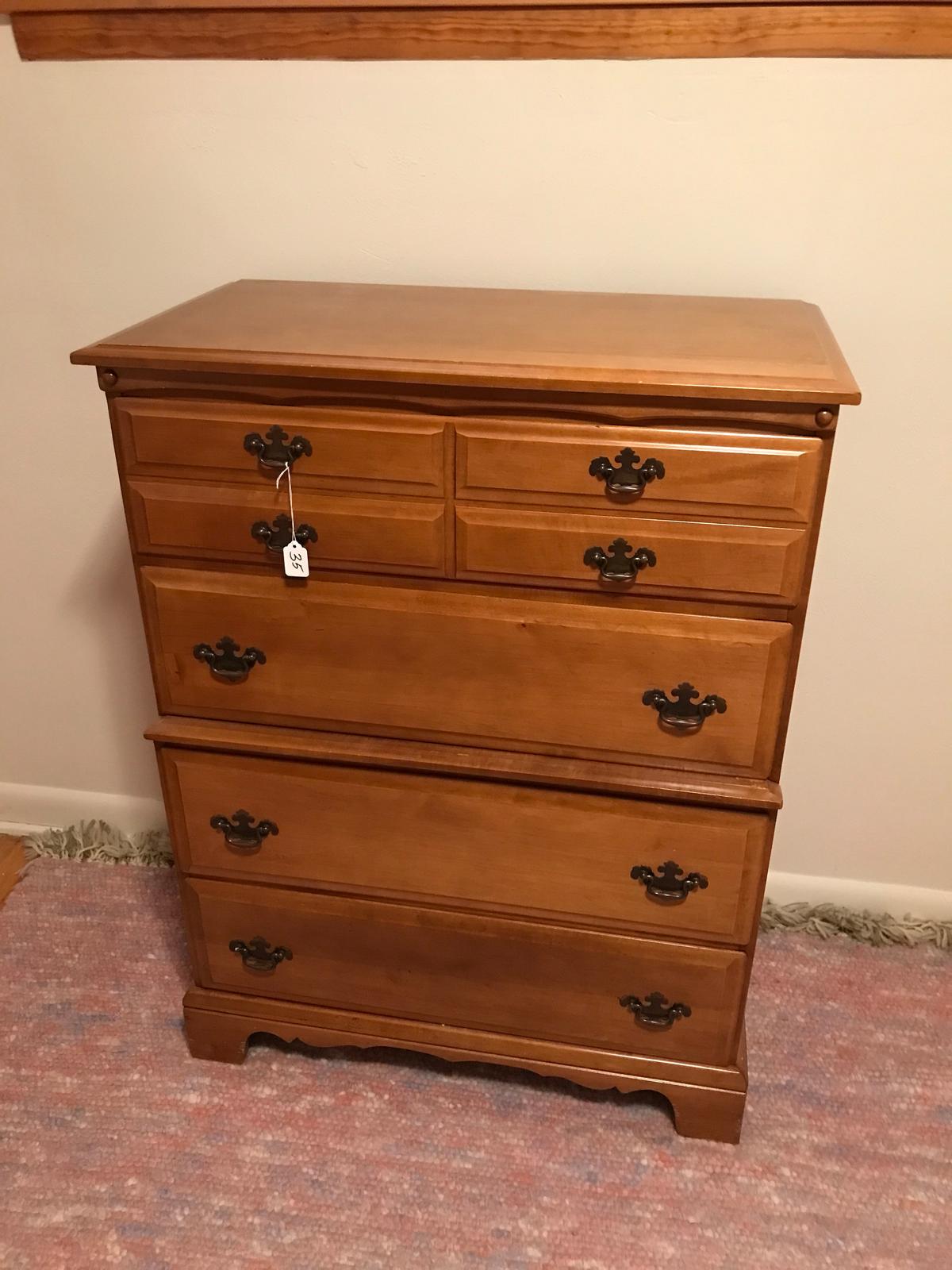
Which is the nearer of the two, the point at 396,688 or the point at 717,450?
the point at 717,450

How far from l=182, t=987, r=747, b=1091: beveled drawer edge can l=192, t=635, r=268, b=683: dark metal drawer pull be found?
57cm

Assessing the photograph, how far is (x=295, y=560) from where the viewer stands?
123cm

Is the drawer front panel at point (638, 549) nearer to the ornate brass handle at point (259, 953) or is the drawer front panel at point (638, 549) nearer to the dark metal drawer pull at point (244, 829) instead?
the dark metal drawer pull at point (244, 829)

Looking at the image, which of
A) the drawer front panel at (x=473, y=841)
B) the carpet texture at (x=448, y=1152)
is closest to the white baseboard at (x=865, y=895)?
the carpet texture at (x=448, y=1152)

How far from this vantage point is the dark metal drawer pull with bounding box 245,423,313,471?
1.17 m

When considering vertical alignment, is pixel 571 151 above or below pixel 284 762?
above

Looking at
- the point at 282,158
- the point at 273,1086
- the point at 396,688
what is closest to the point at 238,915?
the point at 273,1086

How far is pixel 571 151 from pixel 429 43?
0.24m

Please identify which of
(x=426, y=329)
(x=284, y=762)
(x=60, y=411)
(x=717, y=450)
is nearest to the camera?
(x=717, y=450)

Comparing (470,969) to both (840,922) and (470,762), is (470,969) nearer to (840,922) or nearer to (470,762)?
(470,762)

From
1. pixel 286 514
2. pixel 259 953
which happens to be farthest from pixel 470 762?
pixel 259 953

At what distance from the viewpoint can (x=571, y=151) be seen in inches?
56.5

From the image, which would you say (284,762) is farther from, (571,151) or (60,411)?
(571,151)

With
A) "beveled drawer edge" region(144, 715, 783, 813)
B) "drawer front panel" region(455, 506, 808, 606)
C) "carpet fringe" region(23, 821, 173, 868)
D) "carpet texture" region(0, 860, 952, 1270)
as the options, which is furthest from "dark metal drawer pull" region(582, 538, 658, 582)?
"carpet fringe" region(23, 821, 173, 868)
